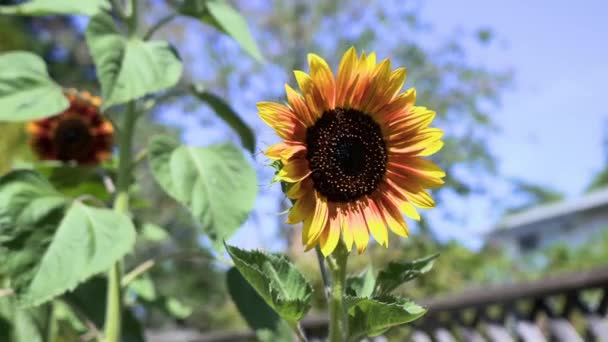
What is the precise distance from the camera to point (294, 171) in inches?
25.0

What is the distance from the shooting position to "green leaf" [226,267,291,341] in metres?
1.00

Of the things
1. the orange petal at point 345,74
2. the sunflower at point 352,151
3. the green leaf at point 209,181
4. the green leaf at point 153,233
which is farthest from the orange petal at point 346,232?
the green leaf at point 153,233

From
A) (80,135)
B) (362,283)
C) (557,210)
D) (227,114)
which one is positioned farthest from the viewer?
(557,210)

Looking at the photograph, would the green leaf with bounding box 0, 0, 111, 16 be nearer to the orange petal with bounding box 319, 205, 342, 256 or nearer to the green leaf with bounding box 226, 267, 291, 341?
the green leaf with bounding box 226, 267, 291, 341

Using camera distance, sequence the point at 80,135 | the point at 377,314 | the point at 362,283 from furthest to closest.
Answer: the point at 80,135 < the point at 362,283 < the point at 377,314

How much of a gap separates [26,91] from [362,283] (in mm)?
691

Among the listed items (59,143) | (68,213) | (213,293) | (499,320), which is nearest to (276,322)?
(68,213)

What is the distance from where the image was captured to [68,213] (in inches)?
41.0

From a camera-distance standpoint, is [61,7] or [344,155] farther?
[61,7]

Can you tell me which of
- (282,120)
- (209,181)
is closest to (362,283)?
(282,120)

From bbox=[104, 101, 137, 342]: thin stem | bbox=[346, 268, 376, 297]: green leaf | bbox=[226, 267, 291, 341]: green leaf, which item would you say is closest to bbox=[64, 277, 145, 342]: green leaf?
bbox=[104, 101, 137, 342]: thin stem

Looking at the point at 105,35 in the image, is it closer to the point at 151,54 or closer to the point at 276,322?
the point at 151,54

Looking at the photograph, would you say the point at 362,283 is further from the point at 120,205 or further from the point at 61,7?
the point at 61,7

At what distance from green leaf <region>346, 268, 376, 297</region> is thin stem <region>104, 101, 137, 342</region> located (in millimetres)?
469
